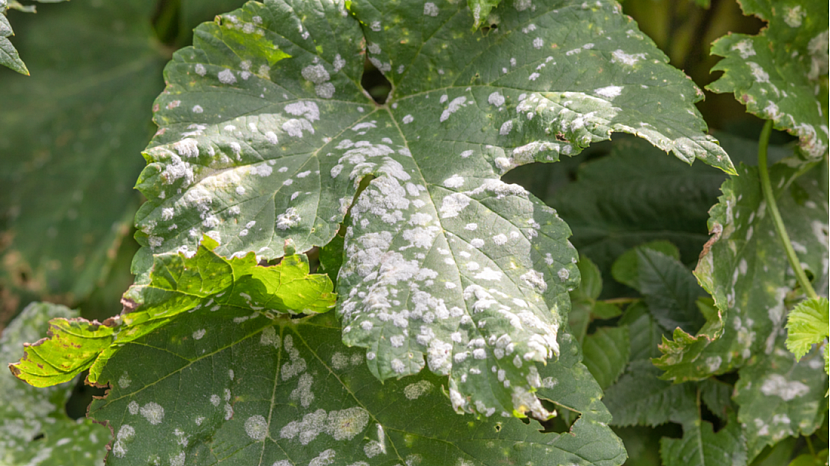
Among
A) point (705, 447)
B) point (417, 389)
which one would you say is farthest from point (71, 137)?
point (705, 447)

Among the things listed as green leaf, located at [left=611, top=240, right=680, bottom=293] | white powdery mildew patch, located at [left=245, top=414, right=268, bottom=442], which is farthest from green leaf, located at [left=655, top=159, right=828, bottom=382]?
white powdery mildew patch, located at [left=245, top=414, right=268, bottom=442]

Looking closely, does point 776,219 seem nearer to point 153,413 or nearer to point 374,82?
point 374,82

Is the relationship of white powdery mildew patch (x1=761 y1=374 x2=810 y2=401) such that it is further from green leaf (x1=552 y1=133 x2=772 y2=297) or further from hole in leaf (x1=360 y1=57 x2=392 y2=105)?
hole in leaf (x1=360 y1=57 x2=392 y2=105)

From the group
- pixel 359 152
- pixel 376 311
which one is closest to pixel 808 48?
pixel 359 152

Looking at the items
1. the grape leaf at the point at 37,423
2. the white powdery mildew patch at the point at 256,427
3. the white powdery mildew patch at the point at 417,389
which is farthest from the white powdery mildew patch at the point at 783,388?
the grape leaf at the point at 37,423

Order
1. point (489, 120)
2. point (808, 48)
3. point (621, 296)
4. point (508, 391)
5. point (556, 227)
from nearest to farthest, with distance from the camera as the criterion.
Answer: point (508, 391), point (556, 227), point (489, 120), point (808, 48), point (621, 296)

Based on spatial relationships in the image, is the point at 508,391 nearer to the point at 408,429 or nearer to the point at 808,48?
the point at 408,429
